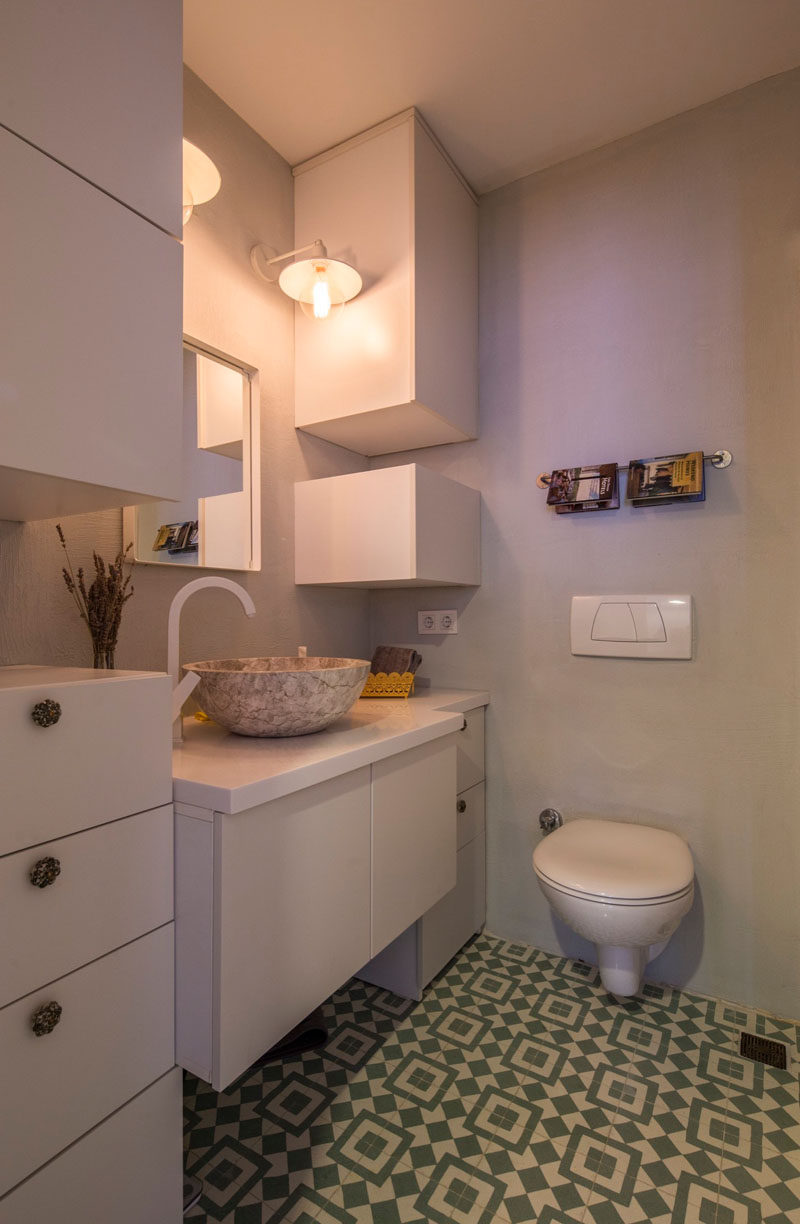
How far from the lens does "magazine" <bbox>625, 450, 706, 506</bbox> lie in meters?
1.66

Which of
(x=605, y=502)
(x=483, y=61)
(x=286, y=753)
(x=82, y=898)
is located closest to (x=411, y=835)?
(x=286, y=753)

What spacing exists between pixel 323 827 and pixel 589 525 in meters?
1.23

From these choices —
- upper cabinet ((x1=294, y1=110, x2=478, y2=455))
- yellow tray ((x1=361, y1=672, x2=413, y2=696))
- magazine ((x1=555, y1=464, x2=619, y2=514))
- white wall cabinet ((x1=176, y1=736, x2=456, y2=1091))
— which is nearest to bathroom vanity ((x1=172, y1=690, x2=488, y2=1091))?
white wall cabinet ((x1=176, y1=736, x2=456, y2=1091))

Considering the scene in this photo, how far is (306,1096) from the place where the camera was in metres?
1.34

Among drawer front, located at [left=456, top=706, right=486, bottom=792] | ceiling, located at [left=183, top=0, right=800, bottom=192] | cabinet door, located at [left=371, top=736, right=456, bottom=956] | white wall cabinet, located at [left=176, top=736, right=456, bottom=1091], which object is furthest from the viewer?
drawer front, located at [left=456, top=706, right=486, bottom=792]

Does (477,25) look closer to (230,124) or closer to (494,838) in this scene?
(230,124)

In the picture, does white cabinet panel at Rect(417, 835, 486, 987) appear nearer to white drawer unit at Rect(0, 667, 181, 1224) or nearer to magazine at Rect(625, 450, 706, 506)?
white drawer unit at Rect(0, 667, 181, 1224)

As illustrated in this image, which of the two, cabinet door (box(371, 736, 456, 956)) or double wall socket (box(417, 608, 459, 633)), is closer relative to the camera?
cabinet door (box(371, 736, 456, 956))

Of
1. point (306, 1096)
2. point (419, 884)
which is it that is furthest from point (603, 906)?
point (306, 1096)

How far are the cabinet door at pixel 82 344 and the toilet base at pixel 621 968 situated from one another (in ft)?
4.97

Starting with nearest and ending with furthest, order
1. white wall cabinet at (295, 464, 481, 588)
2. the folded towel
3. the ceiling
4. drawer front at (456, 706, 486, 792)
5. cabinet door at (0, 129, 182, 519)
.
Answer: cabinet door at (0, 129, 182, 519) < the ceiling < white wall cabinet at (295, 464, 481, 588) < drawer front at (456, 706, 486, 792) < the folded towel

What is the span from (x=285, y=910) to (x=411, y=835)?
0.44m

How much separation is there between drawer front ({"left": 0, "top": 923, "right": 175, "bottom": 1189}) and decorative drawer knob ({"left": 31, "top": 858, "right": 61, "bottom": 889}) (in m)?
0.14

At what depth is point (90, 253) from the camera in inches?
32.8
